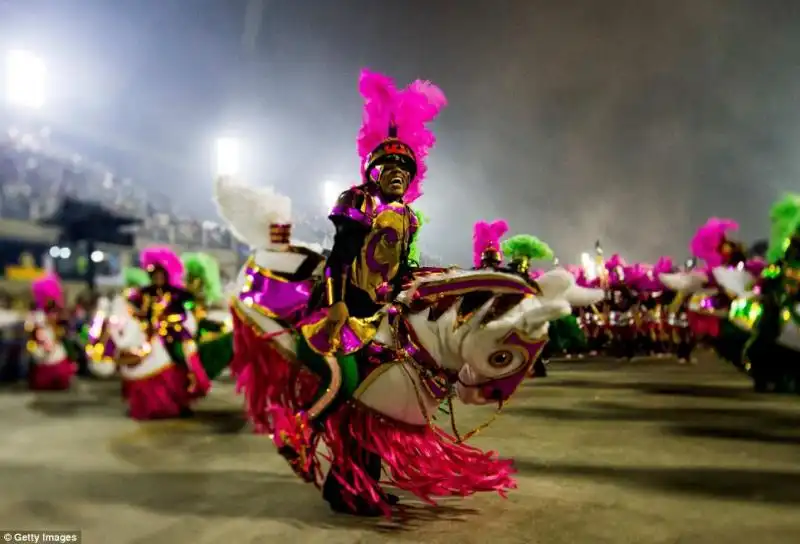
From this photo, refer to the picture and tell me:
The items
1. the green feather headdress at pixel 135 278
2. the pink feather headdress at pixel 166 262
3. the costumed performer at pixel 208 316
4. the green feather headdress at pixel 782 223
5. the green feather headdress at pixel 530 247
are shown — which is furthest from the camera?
the green feather headdress at pixel 135 278

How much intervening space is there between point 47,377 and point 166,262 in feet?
14.5

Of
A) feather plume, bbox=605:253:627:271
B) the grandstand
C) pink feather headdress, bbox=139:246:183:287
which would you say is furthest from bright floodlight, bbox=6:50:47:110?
feather plume, bbox=605:253:627:271

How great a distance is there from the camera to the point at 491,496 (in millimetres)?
3922

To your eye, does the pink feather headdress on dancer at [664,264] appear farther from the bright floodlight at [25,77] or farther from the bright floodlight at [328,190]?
the bright floodlight at [25,77]

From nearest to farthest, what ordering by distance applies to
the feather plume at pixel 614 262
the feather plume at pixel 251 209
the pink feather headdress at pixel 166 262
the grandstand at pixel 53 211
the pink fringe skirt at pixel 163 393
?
the feather plume at pixel 251 209 < the pink fringe skirt at pixel 163 393 < the pink feather headdress at pixel 166 262 < the feather plume at pixel 614 262 < the grandstand at pixel 53 211

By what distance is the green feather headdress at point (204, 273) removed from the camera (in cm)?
912

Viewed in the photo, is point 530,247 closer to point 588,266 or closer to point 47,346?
point 588,266

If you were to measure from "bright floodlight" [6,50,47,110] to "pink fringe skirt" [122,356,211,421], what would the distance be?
11015 millimetres

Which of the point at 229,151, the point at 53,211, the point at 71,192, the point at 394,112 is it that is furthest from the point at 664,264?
the point at 71,192

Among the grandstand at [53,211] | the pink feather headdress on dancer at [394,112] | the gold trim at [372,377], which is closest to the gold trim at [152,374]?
the gold trim at [372,377]

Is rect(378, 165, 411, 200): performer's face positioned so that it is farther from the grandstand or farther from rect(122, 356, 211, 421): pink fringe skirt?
the grandstand

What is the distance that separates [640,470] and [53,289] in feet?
33.6

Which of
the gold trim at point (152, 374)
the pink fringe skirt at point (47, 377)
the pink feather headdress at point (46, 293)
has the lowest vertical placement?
the pink fringe skirt at point (47, 377)

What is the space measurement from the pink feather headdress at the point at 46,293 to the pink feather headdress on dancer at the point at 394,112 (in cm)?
944
